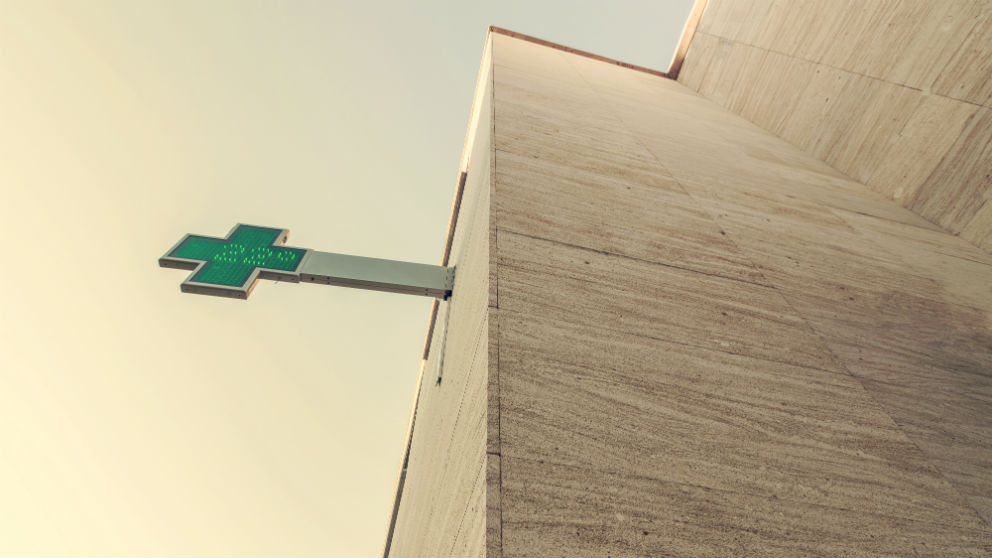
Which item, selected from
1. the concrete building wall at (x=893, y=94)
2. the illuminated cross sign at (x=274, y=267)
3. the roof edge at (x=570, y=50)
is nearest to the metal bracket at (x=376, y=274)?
the illuminated cross sign at (x=274, y=267)

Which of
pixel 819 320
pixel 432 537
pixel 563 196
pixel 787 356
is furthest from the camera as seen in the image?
pixel 563 196

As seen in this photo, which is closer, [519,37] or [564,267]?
[564,267]

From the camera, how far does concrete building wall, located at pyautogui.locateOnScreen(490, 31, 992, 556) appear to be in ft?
2.79

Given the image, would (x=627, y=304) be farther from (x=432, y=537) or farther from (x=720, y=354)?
(x=432, y=537)

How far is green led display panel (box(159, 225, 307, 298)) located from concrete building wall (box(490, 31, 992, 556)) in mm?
1451

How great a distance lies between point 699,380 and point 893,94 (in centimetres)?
340

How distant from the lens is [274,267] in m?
2.61

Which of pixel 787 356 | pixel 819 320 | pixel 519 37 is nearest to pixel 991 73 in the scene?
pixel 819 320

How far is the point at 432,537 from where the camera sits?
1605 mm

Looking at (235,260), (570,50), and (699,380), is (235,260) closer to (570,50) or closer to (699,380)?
(699,380)

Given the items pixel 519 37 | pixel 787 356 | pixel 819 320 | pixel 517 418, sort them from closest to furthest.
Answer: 1. pixel 517 418
2. pixel 787 356
3. pixel 819 320
4. pixel 519 37

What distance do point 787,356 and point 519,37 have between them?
6258 mm

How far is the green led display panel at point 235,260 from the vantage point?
7.83 ft

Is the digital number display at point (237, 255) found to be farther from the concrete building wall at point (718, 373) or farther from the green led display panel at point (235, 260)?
the concrete building wall at point (718, 373)
